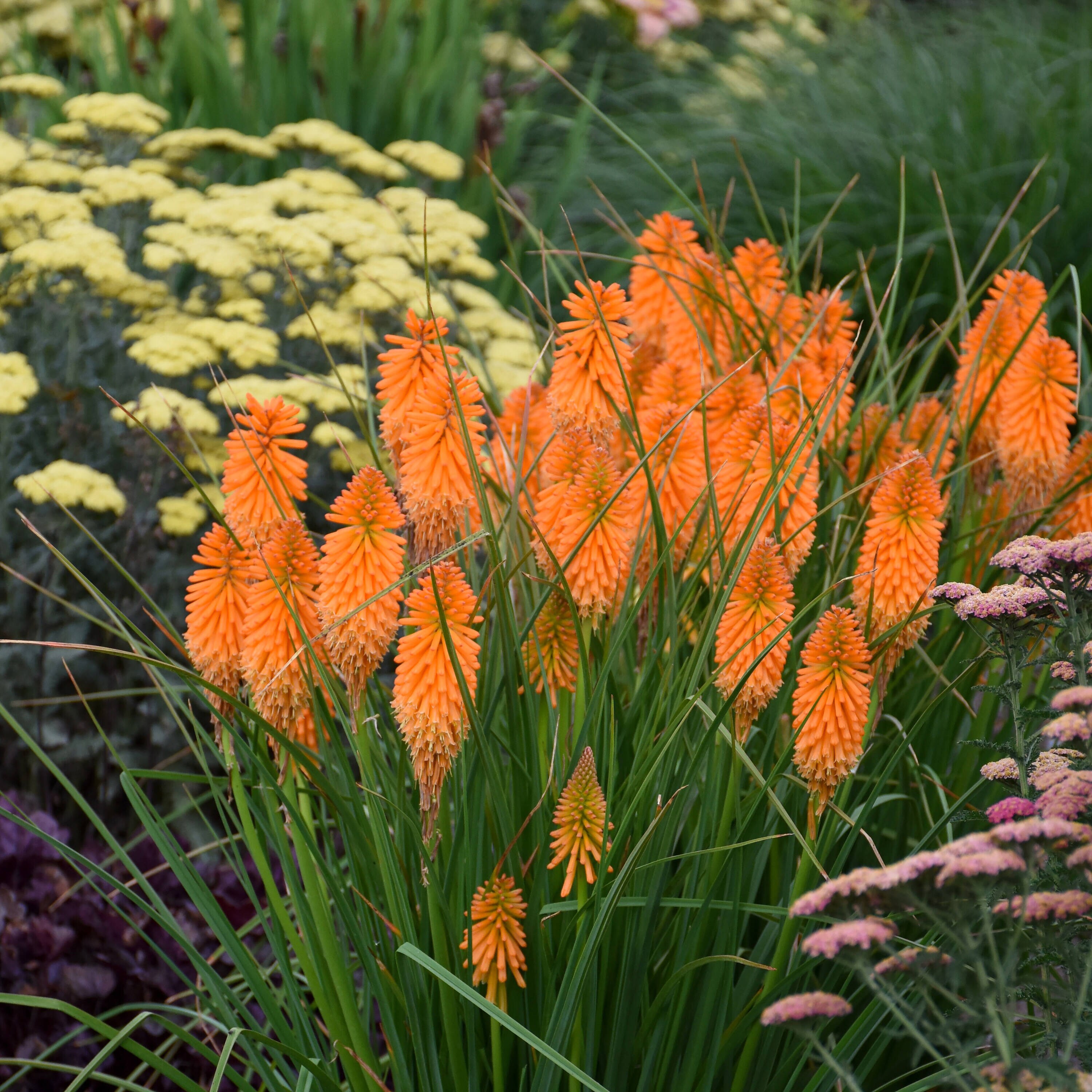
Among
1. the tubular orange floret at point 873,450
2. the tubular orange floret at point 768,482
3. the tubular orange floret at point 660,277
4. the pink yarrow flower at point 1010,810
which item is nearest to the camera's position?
the pink yarrow flower at point 1010,810

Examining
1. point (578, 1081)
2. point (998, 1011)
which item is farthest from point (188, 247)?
point (998, 1011)

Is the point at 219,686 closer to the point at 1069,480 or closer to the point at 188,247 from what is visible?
the point at 1069,480

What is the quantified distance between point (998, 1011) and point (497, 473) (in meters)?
1.26

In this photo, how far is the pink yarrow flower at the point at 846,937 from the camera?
3.91 feet

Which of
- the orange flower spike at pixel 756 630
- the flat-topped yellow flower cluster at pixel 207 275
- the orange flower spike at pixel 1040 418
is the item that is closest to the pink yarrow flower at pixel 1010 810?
the orange flower spike at pixel 756 630

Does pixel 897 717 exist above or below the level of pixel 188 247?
below

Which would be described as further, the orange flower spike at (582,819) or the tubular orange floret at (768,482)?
the tubular orange floret at (768,482)

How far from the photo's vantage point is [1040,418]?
2.35 m

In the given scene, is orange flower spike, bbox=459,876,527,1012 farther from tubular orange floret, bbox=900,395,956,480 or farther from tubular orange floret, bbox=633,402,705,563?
tubular orange floret, bbox=900,395,956,480

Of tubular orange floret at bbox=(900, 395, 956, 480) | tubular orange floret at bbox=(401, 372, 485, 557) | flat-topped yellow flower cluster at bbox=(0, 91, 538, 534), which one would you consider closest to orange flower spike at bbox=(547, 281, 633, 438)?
tubular orange floret at bbox=(401, 372, 485, 557)

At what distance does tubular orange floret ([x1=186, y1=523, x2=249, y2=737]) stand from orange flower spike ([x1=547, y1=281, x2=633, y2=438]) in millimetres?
569

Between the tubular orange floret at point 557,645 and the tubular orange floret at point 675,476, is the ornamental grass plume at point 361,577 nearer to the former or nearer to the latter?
the tubular orange floret at point 557,645

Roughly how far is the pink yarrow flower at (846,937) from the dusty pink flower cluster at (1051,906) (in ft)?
0.59

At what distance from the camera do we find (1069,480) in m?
2.58
